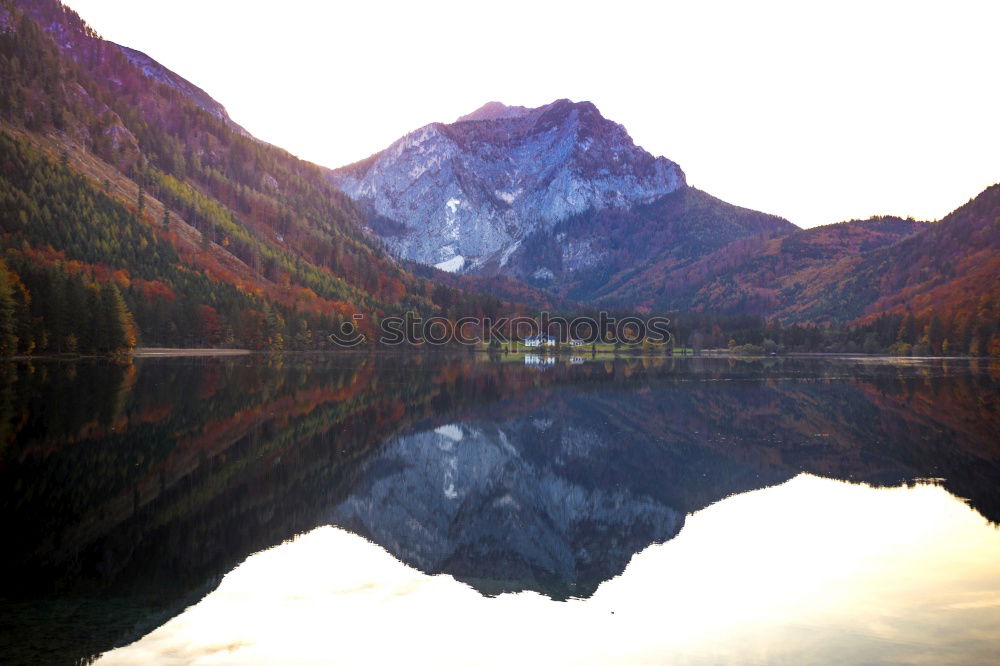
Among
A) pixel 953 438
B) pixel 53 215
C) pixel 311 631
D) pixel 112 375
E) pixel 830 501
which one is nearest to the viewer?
pixel 311 631

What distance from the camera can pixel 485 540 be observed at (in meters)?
20.0

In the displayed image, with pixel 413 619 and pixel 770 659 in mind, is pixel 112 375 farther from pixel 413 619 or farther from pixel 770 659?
pixel 770 659

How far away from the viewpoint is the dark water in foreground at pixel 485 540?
12.5 meters

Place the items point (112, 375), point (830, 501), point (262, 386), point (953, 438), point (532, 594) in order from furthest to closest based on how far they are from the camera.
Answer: point (112, 375)
point (262, 386)
point (953, 438)
point (830, 501)
point (532, 594)

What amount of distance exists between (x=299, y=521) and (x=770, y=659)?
1297cm

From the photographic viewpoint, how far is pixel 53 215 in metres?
144

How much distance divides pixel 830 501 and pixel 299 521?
16535 millimetres

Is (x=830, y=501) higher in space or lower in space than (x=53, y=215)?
lower

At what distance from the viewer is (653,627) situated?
525 inches

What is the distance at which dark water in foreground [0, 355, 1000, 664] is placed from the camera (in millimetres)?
12500

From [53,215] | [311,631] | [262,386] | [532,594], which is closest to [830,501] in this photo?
[532,594]

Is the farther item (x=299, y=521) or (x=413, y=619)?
(x=299, y=521)

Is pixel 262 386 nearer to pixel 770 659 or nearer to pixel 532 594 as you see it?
pixel 532 594

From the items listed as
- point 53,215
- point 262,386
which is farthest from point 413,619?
point 53,215
